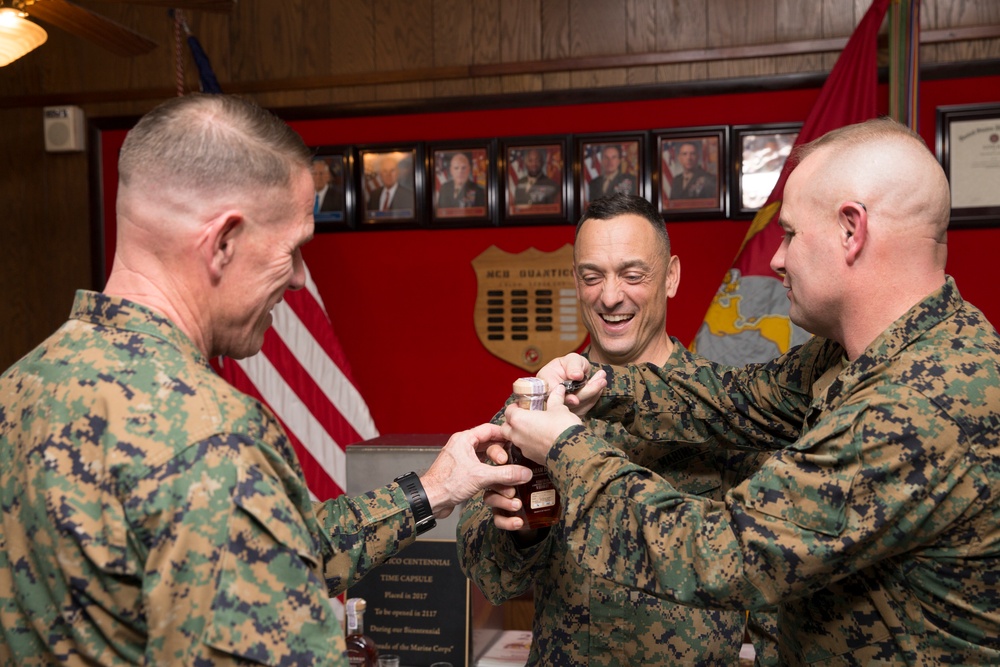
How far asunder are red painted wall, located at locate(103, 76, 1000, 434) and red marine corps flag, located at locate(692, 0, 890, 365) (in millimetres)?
466

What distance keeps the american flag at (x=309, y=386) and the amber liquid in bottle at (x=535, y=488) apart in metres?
2.13

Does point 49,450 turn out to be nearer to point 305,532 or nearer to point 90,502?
point 90,502

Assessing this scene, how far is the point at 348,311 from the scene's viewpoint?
13.7 ft

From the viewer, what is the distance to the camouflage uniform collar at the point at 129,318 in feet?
3.40

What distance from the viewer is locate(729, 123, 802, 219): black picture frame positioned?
3619 millimetres

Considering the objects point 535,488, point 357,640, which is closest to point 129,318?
point 535,488

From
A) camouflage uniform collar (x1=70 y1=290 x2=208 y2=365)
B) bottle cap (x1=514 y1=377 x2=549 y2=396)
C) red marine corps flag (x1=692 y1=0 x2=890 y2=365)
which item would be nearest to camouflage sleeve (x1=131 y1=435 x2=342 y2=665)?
camouflage uniform collar (x1=70 y1=290 x2=208 y2=365)

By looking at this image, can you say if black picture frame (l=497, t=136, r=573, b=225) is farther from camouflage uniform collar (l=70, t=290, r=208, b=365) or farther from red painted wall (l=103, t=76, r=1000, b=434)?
camouflage uniform collar (l=70, t=290, r=208, b=365)

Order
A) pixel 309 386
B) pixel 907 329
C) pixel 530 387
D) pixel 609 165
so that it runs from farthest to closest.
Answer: pixel 609 165, pixel 309 386, pixel 530 387, pixel 907 329

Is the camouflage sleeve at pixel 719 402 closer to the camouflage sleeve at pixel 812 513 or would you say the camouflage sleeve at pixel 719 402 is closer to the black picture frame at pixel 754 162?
the camouflage sleeve at pixel 812 513

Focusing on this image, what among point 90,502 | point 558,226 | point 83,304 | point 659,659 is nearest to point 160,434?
point 90,502

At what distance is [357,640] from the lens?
6.51ft

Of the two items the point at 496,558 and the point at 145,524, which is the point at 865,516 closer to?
the point at 496,558

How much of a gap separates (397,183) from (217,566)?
130 inches
